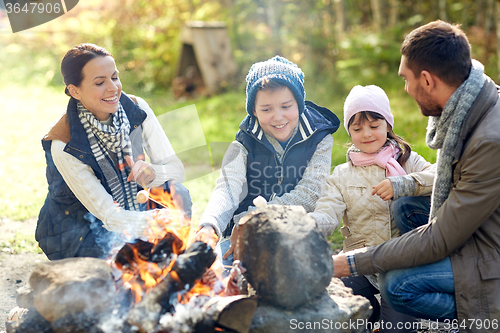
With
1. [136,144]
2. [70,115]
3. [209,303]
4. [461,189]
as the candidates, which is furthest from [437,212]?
[70,115]

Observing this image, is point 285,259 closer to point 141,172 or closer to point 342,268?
point 342,268

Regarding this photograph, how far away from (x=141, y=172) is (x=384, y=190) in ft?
5.66

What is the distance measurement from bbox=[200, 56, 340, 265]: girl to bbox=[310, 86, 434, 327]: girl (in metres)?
0.21

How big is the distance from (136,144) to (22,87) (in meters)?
11.2

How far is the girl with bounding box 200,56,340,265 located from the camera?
3.13 m

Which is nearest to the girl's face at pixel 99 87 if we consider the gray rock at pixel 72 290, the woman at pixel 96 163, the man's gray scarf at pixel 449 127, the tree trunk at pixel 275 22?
the woman at pixel 96 163

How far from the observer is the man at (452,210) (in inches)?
88.4

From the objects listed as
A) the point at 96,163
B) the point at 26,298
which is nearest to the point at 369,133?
the point at 96,163

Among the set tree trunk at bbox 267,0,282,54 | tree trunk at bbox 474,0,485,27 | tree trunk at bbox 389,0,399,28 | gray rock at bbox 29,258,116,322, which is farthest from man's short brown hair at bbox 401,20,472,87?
tree trunk at bbox 474,0,485,27

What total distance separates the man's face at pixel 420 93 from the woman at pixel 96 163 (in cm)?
176

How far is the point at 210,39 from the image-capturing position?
11031mm

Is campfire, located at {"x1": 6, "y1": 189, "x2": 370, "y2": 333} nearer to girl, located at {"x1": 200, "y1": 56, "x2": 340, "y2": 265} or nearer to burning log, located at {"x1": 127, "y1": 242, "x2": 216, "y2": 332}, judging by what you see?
burning log, located at {"x1": 127, "y1": 242, "x2": 216, "y2": 332}

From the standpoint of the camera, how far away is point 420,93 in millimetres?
2465

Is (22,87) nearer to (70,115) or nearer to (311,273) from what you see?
(70,115)
